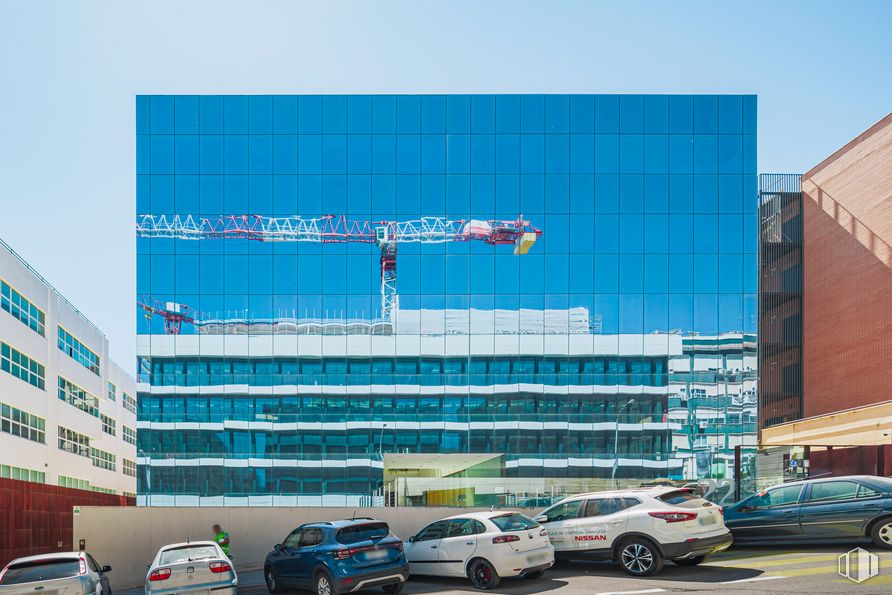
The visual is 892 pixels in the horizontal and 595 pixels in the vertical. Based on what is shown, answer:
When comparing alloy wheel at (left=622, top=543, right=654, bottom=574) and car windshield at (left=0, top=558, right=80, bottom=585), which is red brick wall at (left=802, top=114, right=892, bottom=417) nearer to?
alloy wheel at (left=622, top=543, right=654, bottom=574)

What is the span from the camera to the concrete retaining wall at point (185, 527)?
68.6 feet

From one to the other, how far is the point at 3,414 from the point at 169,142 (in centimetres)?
1398

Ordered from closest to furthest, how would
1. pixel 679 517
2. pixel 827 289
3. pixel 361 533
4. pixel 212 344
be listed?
1. pixel 679 517
2. pixel 361 533
3. pixel 212 344
4. pixel 827 289

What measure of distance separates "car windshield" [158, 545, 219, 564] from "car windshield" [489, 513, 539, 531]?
505cm

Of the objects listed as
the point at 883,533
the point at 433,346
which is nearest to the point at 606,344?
the point at 433,346

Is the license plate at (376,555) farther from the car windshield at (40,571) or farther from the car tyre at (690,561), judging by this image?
the car tyre at (690,561)

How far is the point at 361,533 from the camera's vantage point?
602 inches

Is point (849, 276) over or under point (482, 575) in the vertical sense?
over

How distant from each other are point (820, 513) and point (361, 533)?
8321mm

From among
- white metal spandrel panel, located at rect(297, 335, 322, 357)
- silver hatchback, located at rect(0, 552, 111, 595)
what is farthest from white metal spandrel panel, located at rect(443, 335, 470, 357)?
silver hatchback, located at rect(0, 552, 111, 595)

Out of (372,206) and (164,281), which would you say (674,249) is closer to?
(372,206)

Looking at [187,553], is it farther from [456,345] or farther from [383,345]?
[456,345]

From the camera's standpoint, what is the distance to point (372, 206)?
130ft

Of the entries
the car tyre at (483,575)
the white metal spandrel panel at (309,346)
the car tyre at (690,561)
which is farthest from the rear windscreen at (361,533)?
the white metal spandrel panel at (309,346)
